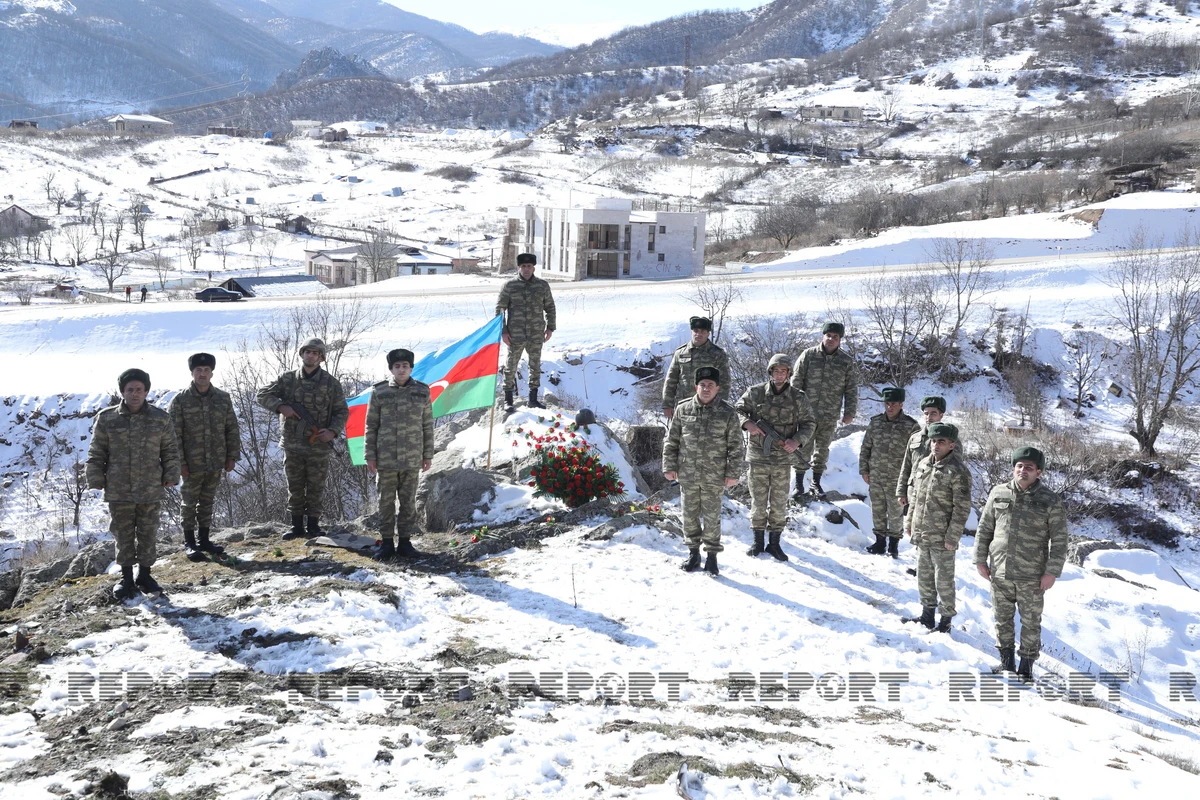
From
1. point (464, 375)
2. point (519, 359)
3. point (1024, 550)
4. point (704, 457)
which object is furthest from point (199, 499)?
point (1024, 550)

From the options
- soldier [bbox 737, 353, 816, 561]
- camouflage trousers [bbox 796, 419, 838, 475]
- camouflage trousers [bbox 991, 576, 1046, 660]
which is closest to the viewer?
camouflage trousers [bbox 991, 576, 1046, 660]

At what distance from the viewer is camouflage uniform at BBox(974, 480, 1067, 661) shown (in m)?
7.67

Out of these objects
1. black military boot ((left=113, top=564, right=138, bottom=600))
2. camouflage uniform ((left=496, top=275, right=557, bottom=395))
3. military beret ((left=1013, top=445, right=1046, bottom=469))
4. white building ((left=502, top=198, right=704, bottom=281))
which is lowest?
black military boot ((left=113, top=564, right=138, bottom=600))

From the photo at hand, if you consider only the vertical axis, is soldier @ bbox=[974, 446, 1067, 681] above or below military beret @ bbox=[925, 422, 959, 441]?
below

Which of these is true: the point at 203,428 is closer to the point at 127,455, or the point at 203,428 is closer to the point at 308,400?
the point at 308,400

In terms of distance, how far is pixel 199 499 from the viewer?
9875 mm

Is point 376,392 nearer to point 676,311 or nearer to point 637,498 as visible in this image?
point 637,498

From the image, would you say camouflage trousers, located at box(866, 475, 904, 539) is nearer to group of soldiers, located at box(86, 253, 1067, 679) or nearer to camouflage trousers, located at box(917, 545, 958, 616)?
group of soldiers, located at box(86, 253, 1067, 679)

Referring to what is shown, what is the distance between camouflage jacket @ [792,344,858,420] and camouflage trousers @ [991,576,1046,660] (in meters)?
3.97

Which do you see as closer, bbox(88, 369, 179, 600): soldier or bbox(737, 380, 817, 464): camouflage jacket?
bbox(88, 369, 179, 600): soldier

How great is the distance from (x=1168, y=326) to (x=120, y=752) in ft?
140

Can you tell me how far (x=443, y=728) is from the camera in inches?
227

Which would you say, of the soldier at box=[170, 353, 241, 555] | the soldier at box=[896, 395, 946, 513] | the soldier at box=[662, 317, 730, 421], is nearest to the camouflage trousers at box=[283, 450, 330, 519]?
the soldier at box=[170, 353, 241, 555]

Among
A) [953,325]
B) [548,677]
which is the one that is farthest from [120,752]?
[953,325]
